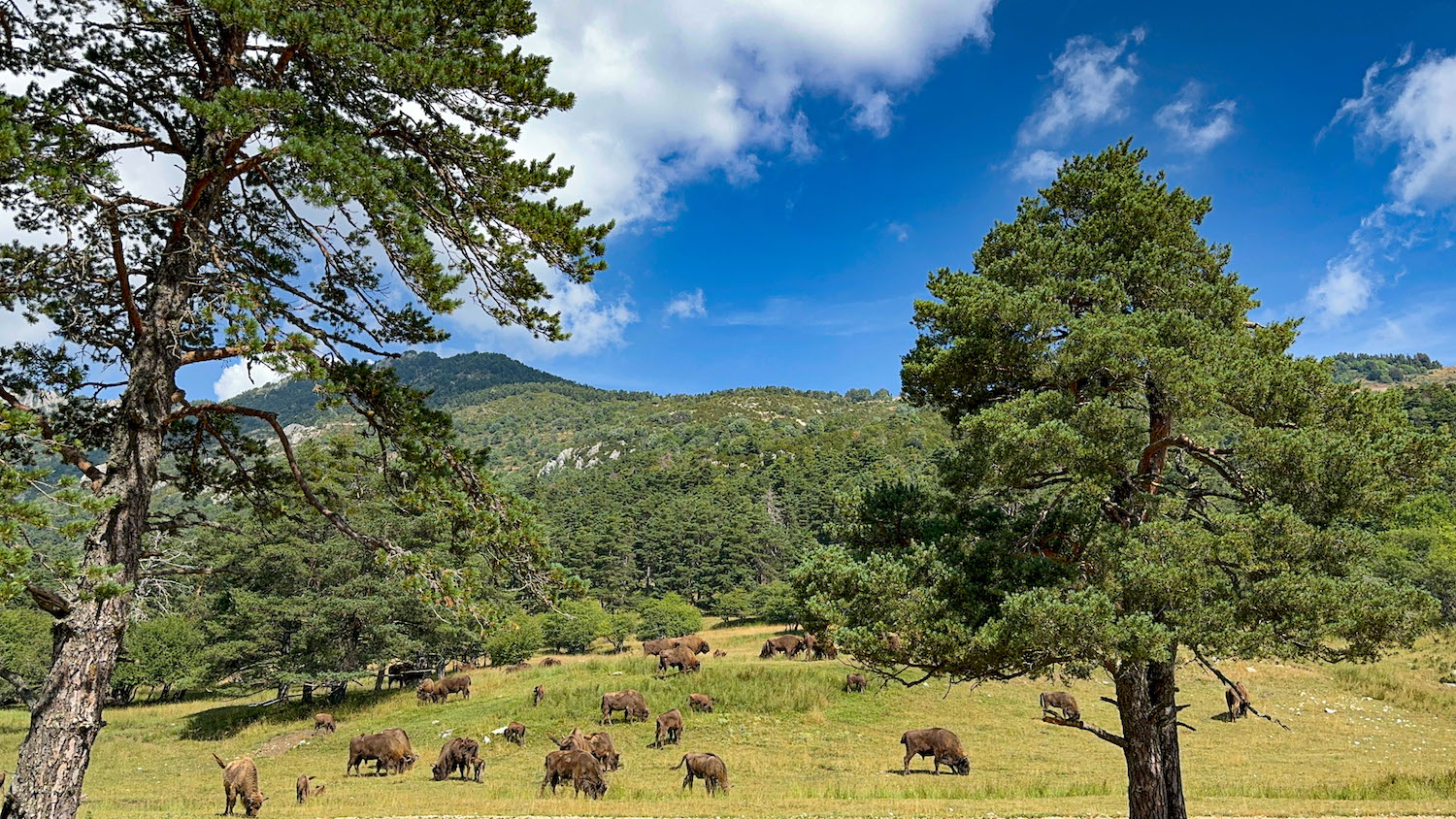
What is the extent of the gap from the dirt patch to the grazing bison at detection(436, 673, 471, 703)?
4782 millimetres

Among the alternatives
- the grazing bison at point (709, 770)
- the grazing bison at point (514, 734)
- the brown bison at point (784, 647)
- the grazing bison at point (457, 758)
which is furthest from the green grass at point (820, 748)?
the brown bison at point (784, 647)

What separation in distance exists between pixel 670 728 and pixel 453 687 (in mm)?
12027

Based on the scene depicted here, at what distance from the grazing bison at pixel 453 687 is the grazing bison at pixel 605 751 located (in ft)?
39.6

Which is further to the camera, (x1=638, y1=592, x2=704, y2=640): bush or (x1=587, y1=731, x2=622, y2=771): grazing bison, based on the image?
(x1=638, y1=592, x2=704, y2=640): bush

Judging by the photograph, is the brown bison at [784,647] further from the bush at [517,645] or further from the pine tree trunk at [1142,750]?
the pine tree trunk at [1142,750]

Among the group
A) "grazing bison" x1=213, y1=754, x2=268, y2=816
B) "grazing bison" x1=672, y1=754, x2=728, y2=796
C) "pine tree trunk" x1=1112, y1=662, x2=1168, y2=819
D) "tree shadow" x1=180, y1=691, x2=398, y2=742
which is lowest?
"tree shadow" x1=180, y1=691, x2=398, y2=742

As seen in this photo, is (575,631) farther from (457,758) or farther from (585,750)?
(585,750)

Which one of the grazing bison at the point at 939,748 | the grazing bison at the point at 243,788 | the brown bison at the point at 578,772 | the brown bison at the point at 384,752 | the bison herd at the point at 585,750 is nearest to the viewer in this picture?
the grazing bison at the point at 243,788

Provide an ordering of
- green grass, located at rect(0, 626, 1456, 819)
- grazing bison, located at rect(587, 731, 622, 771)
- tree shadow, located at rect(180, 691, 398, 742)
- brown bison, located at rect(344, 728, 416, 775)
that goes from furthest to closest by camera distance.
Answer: tree shadow, located at rect(180, 691, 398, 742) < brown bison, located at rect(344, 728, 416, 775) < grazing bison, located at rect(587, 731, 622, 771) < green grass, located at rect(0, 626, 1456, 819)

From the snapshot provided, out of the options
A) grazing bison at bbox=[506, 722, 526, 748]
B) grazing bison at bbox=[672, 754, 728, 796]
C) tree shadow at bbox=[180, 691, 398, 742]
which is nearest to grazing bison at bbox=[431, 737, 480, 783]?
grazing bison at bbox=[506, 722, 526, 748]

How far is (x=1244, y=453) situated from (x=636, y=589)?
65496mm

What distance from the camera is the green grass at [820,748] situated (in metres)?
15.1

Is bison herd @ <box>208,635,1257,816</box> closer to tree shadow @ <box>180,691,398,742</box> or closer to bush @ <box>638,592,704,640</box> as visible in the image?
tree shadow @ <box>180,691,398,742</box>

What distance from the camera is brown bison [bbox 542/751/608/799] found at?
17.0 metres
